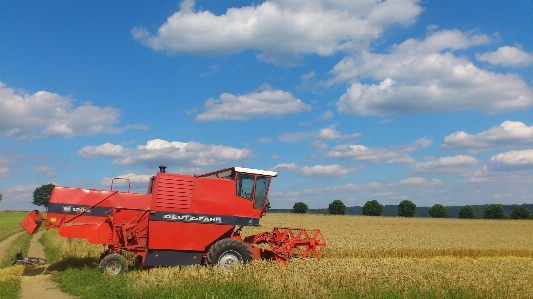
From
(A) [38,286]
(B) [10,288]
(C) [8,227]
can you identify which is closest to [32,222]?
(A) [38,286]

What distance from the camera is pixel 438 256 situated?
74.9 feet

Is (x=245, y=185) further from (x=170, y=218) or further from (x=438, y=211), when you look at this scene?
(x=438, y=211)

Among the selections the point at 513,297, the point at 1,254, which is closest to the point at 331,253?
the point at 513,297

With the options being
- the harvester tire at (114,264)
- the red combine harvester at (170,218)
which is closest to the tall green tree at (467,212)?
the red combine harvester at (170,218)

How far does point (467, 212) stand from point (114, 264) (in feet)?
355

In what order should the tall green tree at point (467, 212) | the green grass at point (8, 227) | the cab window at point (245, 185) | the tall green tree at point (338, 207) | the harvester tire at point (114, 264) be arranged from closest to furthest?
the harvester tire at point (114, 264) < the cab window at point (245, 185) < the green grass at point (8, 227) < the tall green tree at point (467, 212) < the tall green tree at point (338, 207)

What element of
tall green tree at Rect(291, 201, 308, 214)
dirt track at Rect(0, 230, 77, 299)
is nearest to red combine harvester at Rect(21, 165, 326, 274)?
dirt track at Rect(0, 230, 77, 299)

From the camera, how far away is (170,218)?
13758 millimetres

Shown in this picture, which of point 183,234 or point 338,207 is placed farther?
point 338,207

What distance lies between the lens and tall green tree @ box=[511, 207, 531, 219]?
9819 cm

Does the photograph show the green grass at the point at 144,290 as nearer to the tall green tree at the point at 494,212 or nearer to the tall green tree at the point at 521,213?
the tall green tree at the point at 521,213

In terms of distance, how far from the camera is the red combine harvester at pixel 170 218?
13633 mm

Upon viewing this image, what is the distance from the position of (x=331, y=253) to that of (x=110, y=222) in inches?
432

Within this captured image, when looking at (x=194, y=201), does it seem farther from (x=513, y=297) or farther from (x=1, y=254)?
(x=1, y=254)
